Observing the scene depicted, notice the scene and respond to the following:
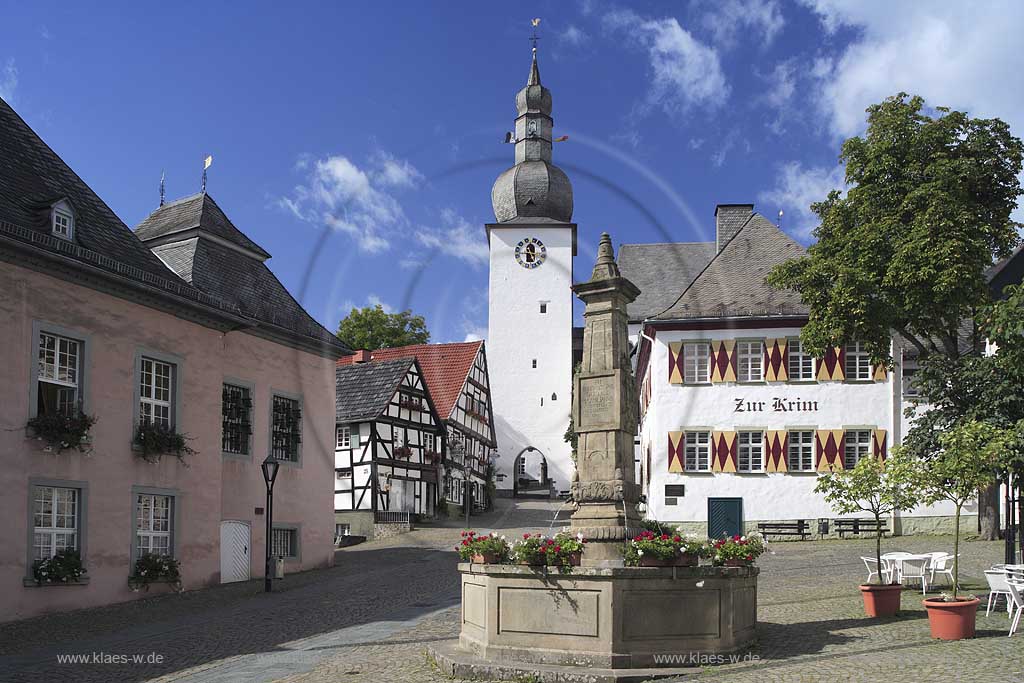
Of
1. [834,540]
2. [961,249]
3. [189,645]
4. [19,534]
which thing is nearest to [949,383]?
[961,249]

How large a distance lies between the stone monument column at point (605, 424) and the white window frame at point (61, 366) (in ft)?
32.5

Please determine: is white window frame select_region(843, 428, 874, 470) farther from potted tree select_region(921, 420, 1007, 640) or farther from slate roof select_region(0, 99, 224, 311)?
slate roof select_region(0, 99, 224, 311)

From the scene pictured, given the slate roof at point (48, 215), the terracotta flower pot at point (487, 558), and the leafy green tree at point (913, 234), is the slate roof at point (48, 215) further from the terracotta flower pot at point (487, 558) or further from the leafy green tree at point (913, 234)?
the leafy green tree at point (913, 234)

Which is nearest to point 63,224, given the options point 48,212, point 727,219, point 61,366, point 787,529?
point 48,212

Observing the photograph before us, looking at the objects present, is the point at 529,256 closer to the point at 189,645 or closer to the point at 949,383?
the point at 949,383

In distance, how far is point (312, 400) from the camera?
2695cm

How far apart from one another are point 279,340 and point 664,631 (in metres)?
16.7

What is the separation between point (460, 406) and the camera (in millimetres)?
46969

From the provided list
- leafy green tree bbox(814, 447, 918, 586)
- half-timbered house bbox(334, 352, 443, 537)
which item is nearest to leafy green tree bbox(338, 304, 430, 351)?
half-timbered house bbox(334, 352, 443, 537)

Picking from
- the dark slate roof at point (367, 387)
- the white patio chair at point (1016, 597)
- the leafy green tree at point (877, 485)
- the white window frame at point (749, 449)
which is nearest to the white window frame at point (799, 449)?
the white window frame at point (749, 449)

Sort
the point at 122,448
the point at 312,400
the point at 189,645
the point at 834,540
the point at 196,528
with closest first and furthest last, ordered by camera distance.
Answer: the point at 189,645
the point at 122,448
the point at 196,528
the point at 312,400
the point at 834,540

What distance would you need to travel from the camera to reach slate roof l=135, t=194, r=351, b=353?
24.8m


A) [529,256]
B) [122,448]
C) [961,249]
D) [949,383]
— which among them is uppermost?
[529,256]

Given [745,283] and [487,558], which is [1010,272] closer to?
[745,283]
